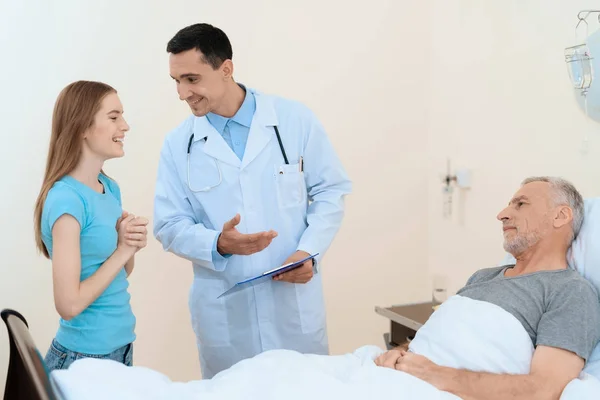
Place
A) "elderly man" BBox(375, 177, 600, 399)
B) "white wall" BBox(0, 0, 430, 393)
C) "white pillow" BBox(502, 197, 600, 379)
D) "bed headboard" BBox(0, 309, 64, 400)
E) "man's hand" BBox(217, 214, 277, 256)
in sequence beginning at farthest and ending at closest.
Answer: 1. "white wall" BBox(0, 0, 430, 393)
2. "man's hand" BBox(217, 214, 277, 256)
3. "white pillow" BBox(502, 197, 600, 379)
4. "elderly man" BBox(375, 177, 600, 399)
5. "bed headboard" BBox(0, 309, 64, 400)

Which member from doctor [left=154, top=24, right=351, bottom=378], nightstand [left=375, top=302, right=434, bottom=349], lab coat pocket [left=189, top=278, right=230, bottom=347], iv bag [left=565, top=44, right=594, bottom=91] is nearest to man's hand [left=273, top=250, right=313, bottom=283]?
doctor [left=154, top=24, right=351, bottom=378]

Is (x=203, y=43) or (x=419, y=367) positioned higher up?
(x=203, y=43)

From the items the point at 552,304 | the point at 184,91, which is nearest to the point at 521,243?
the point at 552,304

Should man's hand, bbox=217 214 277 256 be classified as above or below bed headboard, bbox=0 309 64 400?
above

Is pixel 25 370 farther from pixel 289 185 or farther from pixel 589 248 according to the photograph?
pixel 589 248

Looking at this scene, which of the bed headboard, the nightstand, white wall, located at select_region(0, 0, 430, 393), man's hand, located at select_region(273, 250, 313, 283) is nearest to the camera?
the bed headboard

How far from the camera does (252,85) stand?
11.6ft

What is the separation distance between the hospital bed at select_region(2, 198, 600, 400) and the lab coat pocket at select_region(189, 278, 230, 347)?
0.65 metres

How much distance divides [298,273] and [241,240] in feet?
0.77

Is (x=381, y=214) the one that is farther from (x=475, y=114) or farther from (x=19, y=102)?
(x=19, y=102)

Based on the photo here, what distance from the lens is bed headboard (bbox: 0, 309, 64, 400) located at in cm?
128

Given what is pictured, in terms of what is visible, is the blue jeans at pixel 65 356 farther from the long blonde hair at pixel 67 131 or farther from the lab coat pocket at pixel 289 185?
the lab coat pocket at pixel 289 185

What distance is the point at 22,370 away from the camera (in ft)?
4.84

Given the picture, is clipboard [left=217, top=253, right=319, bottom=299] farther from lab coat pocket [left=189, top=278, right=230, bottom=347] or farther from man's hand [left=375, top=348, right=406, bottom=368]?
man's hand [left=375, top=348, right=406, bottom=368]
